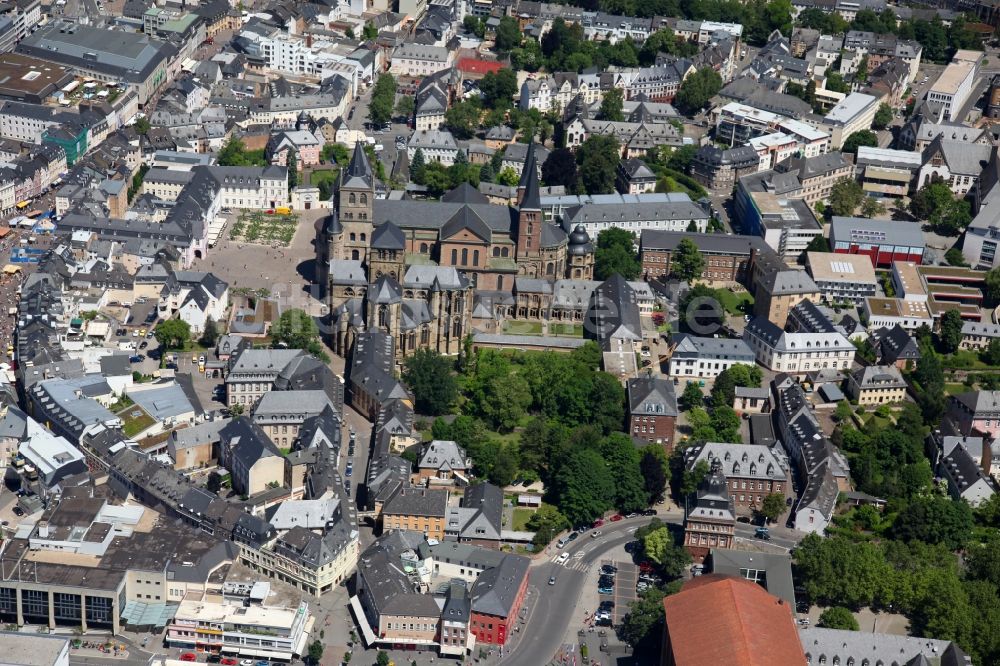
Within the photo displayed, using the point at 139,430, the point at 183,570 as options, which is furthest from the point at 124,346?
the point at 183,570

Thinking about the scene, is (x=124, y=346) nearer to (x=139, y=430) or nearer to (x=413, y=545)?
(x=139, y=430)

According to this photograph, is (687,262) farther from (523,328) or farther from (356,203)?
(356,203)

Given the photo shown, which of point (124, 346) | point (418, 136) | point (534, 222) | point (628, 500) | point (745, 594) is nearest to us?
point (745, 594)

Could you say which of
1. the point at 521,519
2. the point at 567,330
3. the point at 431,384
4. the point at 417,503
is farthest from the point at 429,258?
the point at 417,503

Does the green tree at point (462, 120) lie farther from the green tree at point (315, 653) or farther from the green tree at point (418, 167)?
the green tree at point (315, 653)

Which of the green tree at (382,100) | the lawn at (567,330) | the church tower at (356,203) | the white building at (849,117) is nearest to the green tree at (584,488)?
the lawn at (567,330)
